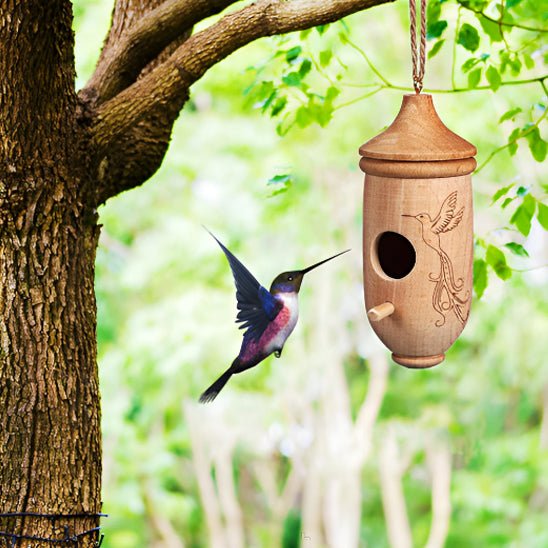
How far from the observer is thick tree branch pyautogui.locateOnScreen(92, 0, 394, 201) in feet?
5.03

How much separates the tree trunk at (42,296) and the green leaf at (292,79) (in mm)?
515

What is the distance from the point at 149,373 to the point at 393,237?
423cm

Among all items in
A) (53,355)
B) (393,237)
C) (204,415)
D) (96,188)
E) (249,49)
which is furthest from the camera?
(204,415)

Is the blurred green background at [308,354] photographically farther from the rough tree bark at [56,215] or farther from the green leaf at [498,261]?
the rough tree bark at [56,215]

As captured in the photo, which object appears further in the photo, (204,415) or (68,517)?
(204,415)

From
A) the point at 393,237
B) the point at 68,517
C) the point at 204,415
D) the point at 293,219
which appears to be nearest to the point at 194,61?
the point at 393,237

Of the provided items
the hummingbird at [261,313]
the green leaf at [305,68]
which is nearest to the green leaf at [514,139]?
the green leaf at [305,68]

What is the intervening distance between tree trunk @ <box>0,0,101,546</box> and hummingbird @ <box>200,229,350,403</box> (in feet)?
1.07

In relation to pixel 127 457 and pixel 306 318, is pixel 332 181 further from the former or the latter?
pixel 127 457

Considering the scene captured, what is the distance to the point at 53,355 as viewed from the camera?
1591mm

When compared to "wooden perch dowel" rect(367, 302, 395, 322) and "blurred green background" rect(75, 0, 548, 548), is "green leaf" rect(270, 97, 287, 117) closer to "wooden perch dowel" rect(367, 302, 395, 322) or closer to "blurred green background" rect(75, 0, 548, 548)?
"wooden perch dowel" rect(367, 302, 395, 322)

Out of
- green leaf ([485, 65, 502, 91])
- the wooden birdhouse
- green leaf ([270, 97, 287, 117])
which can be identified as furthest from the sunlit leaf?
green leaf ([485, 65, 502, 91])

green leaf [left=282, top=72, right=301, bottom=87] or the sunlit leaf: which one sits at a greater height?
green leaf [left=282, top=72, right=301, bottom=87]

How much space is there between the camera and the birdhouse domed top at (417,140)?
154cm
